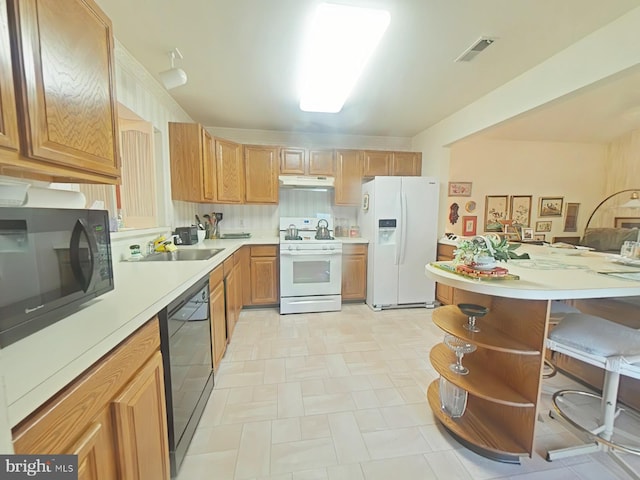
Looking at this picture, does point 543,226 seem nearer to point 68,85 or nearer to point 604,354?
point 604,354

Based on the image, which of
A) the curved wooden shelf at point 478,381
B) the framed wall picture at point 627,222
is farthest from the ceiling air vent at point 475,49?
the framed wall picture at point 627,222

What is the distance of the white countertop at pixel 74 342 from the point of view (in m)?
0.50

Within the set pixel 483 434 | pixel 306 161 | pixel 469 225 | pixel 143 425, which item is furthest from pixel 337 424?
pixel 469 225

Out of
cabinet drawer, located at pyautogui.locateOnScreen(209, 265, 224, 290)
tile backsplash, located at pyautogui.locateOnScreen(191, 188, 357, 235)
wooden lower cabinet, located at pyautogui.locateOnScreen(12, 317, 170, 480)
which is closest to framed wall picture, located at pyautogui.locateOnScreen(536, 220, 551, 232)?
tile backsplash, located at pyautogui.locateOnScreen(191, 188, 357, 235)

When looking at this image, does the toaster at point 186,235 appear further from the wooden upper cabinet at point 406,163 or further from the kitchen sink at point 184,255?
the wooden upper cabinet at point 406,163

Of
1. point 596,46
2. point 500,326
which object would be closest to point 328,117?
point 596,46

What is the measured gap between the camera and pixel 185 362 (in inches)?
51.9

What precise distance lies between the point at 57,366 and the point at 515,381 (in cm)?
183

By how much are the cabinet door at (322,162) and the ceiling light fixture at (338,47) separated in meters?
1.01

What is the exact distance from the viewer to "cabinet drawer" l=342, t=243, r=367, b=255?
3471 mm

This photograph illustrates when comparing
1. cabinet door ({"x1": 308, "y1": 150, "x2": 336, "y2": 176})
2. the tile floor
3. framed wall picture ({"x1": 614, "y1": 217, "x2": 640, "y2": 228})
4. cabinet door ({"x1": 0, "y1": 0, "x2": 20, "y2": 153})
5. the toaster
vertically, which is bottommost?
the tile floor

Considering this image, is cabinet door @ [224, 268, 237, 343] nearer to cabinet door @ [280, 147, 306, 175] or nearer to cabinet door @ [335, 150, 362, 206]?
cabinet door @ [280, 147, 306, 175]

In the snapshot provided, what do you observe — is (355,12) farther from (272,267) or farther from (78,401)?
(272,267)

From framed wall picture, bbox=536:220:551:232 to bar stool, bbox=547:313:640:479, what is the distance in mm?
3911
